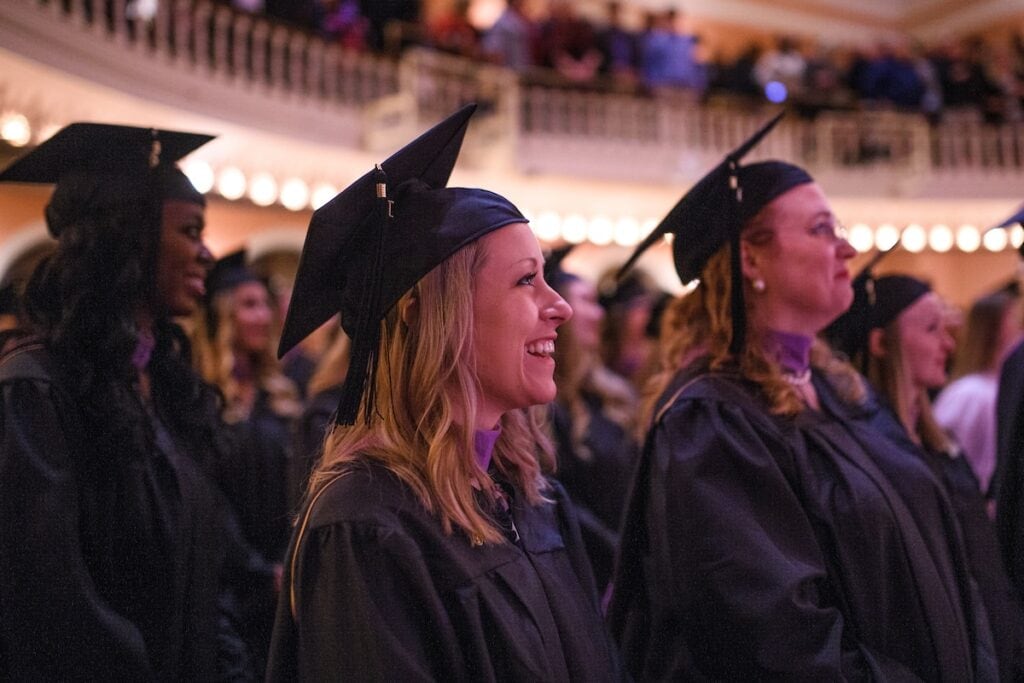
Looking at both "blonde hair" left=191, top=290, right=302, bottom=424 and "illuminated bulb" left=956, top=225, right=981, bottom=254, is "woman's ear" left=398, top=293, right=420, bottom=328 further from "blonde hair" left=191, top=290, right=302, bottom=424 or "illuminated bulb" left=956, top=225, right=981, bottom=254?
"illuminated bulb" left=956, top=225, right=981, bottom=254

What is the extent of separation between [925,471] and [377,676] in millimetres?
1651

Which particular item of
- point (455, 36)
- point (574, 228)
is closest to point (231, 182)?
point (455, 36)

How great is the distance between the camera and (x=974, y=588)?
103 inches

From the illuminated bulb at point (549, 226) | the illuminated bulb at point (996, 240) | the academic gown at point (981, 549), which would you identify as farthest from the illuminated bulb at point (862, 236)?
the academic gown at point (981, 549)

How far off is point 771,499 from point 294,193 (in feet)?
27.7

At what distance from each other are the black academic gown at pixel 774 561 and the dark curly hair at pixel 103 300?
4.11 ft

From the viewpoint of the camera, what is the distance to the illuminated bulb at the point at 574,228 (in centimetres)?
1230

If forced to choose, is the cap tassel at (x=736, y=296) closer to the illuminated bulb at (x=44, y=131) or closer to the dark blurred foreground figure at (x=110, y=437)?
the dark blurred foreground figure at (x=110, y=437)

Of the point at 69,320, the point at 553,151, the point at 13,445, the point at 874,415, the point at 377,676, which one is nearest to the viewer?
the point at 377,676

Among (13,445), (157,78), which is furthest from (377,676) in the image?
(157,78)

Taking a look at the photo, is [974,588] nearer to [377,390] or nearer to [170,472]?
[377,390]

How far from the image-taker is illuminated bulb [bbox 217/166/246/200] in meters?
9.26

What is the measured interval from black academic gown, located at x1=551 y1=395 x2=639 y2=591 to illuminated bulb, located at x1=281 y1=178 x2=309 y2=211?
242 inches

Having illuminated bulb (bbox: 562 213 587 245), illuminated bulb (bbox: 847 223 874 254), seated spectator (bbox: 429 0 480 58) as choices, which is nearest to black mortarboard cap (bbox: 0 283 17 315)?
seated spectator (bbox: 429 0 480 58)
